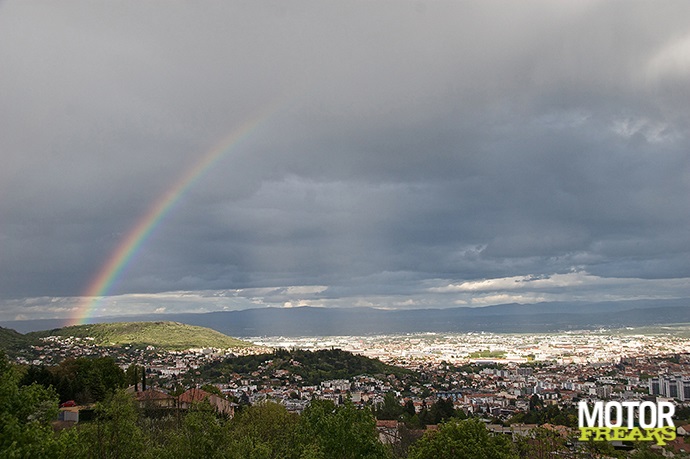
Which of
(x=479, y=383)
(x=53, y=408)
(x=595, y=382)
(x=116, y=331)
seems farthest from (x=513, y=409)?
(x=116, y=331)

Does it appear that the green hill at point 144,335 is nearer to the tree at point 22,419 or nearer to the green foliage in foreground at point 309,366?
the green foliage in foreground at point 309,366

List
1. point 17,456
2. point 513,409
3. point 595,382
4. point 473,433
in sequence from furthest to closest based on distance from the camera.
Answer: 1. point 595,382
2. point 513,409
3. point 473,433
4. point 17,456

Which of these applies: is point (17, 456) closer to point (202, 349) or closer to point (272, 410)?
point (272, 410)

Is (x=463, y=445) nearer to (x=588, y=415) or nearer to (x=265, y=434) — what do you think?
(x=588, y=415)

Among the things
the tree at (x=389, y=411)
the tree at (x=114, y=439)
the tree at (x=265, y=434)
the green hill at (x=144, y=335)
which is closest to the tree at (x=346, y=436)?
the tree at (x=265, y=434)

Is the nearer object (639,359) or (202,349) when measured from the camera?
(639,359)

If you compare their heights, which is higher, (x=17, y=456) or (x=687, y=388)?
(x=17, y=456)

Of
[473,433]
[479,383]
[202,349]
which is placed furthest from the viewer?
[202,349]
